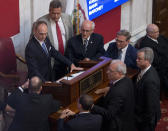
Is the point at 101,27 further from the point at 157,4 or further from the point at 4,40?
the point at 4,40

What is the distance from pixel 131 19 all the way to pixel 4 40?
3458mm

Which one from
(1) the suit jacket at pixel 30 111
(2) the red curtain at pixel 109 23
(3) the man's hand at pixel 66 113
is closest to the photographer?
(1) the suit jacket at pixel 30 111

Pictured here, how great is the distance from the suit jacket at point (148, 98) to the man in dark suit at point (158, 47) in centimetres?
178

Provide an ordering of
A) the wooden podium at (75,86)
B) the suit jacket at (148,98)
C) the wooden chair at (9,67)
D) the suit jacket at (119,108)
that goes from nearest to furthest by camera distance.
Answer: the suit jacket at (119,108) < the wooden podium at (75,86) < the suit jacket at (148,98) < the wooden chair at (9,67)

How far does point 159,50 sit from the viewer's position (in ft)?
22.0

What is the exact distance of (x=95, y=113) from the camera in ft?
14.1

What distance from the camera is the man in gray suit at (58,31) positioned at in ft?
18.8

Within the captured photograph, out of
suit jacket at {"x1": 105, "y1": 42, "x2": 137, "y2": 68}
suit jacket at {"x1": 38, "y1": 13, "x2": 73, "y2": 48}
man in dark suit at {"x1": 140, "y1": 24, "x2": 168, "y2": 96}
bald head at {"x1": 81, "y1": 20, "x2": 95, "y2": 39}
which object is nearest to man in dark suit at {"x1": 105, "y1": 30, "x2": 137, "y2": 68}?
suit jacket at {"x1": 105, "y1": 42, "x2": 137, "y2": 68}

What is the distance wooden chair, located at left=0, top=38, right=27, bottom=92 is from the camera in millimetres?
5371

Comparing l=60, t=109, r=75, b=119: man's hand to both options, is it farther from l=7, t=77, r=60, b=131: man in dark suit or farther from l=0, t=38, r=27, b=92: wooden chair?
l=0, t=38, r=27, b=92: wooden chair

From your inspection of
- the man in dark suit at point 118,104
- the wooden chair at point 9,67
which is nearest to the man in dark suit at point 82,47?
the wooden chair at point 9,67

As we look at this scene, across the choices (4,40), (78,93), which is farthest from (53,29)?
(78,93)

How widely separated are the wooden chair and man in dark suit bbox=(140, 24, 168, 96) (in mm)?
2062

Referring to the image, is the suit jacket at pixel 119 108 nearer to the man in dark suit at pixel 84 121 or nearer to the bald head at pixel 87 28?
the man in dark suit at pixel 84 121
